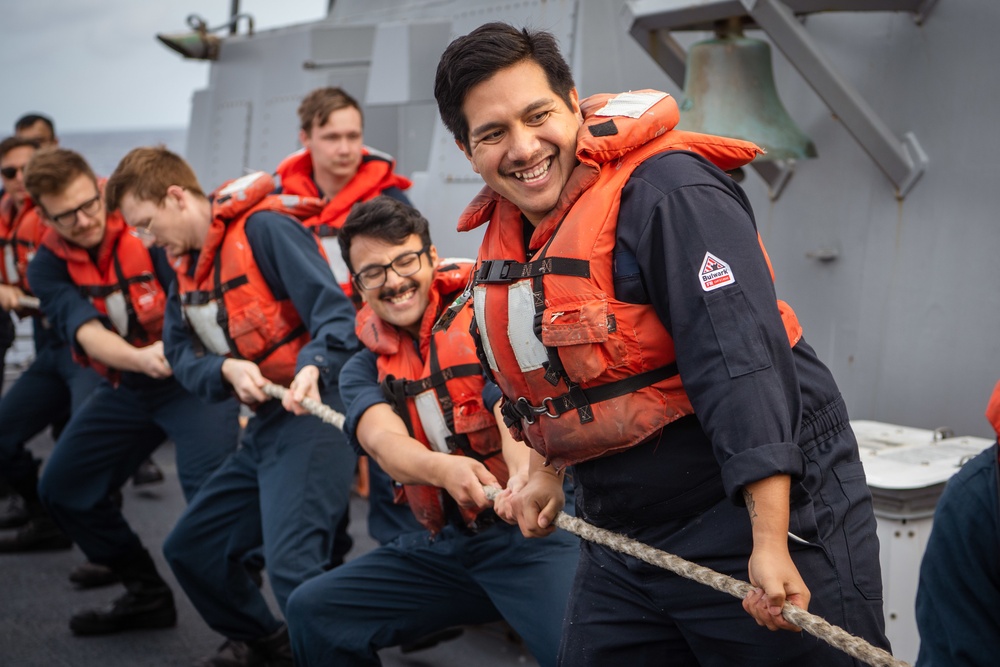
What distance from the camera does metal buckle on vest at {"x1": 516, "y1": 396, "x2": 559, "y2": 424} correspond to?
1.96 m

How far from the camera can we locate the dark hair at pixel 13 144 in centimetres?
695

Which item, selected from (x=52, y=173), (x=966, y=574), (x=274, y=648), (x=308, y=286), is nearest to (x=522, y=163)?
(x=966, y=574)

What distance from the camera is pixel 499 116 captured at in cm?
192

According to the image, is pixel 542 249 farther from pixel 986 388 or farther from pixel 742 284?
pixel 986 388

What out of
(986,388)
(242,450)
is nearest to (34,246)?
(242,450)

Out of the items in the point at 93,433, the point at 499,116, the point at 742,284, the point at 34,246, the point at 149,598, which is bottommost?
the point at 149,598

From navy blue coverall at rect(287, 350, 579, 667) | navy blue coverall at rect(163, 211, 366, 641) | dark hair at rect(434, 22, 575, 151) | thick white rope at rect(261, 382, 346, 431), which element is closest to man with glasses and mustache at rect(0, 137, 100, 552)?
navy blue coverall at rect(163, 211, 366, 641)

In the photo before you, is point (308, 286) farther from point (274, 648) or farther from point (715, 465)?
point (715, 465)

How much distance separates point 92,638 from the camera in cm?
475

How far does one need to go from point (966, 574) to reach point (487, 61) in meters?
1.20

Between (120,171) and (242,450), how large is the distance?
113cm

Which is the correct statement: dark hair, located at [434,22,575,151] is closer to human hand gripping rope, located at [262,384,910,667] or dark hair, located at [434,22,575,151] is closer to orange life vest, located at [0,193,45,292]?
human hand gripping rope, located at [262,384,910,667]

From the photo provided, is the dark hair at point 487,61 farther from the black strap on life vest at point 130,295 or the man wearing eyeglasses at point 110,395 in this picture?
the black strap on life vest at point 130,295

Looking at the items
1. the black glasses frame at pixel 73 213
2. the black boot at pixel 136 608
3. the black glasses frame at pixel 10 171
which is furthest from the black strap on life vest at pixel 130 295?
the black glasses frame at pixel 10 171
